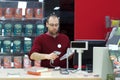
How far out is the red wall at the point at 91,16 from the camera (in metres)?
6.01

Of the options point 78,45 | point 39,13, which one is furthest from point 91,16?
point 78,45

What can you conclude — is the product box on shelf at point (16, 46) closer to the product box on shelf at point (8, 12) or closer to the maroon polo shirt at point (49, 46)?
the product box on shelf at point (8, 12)

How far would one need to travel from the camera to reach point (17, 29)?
5.91m

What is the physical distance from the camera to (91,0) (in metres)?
6.03

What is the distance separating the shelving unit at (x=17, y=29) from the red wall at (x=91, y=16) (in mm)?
697

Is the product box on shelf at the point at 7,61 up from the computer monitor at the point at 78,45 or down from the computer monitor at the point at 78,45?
down

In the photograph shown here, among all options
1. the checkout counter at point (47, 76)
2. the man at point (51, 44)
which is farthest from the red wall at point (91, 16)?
the checkout counter at point (47, 76)

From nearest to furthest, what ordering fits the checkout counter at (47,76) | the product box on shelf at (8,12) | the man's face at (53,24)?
the checkout counter at (47,76)
the man's face at (53,24)
the product box on shelf at (8,12)

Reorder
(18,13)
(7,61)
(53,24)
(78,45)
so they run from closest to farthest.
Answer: (78,45) < (53,24) < (18,13) < (7,61)

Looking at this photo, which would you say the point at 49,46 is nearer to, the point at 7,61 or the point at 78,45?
the point at 78,45

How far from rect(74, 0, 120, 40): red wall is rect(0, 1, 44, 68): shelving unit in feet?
2.29

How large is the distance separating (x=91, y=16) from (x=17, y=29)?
137 cm

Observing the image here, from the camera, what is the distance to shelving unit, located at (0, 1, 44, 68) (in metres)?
5.90

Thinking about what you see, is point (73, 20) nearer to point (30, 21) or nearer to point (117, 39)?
point (30, 21)
